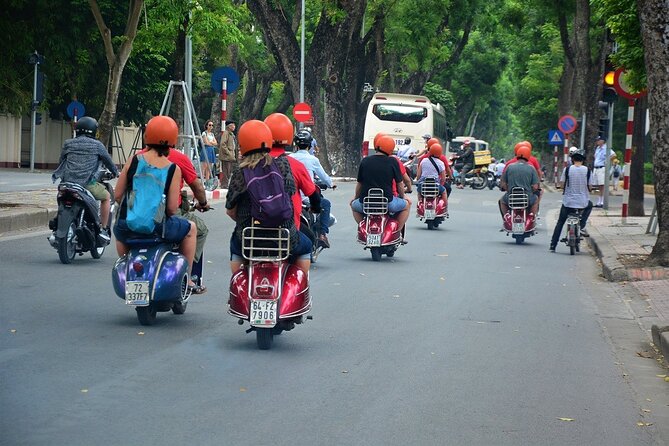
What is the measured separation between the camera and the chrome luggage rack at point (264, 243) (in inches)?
341

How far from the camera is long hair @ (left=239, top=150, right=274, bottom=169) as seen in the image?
28.5 feet

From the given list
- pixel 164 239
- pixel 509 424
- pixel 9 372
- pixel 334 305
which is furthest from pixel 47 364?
pixel 334 305

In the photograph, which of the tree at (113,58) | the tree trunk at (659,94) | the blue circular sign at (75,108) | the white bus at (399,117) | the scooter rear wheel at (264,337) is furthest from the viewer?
the white bus at (399,117)

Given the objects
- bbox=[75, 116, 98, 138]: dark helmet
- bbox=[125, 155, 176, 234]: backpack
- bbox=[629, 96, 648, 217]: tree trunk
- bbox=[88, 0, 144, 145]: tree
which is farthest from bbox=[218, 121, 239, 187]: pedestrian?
bbox=[125, 155, 176, 234]: backpack

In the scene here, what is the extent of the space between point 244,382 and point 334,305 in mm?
4159

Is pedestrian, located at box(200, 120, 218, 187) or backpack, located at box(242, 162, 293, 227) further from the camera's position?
pedestrian, located at box(200, 120, 218, 187)

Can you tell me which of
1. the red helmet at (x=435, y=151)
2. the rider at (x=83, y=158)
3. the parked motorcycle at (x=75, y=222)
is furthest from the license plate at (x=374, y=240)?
the red helmet at (x=435, y=151)

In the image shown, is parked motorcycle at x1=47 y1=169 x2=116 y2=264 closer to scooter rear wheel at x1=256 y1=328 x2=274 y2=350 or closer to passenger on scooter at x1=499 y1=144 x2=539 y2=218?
scooter rear wheel at x1=256 y1=328 x2=274 y2=350

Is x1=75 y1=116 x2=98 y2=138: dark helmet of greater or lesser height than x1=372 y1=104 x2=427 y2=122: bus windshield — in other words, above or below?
below

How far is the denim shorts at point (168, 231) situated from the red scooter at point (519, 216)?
11.5m

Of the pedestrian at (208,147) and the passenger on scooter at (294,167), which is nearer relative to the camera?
the passenger on scooter at (294,167)

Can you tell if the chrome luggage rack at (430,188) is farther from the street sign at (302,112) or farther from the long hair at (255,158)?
the street sign at (302,112)

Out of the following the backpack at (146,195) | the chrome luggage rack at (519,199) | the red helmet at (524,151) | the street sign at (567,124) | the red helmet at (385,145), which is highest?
the street sign at (567,124)

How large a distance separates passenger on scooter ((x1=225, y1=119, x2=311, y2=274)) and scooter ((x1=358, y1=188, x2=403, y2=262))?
730cm
